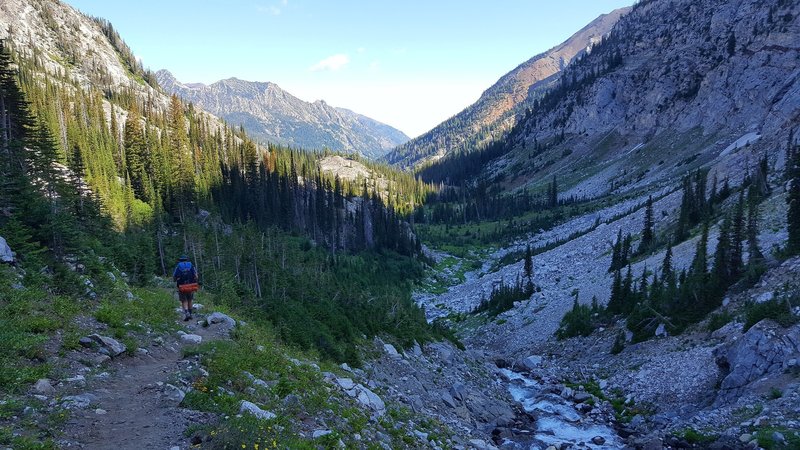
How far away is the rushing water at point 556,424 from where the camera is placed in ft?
77.0

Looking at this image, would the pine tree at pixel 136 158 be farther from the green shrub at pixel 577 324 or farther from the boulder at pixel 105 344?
the boulder at pixel 105 344

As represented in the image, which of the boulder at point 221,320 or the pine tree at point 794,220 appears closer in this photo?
the boulder at point 221,320

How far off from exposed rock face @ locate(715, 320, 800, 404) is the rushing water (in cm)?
670

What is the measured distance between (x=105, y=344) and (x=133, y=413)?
3.95 meters

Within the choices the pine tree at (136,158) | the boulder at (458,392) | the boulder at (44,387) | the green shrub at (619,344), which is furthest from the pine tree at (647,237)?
the pine tree at (136,158)

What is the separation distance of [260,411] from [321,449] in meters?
1.90

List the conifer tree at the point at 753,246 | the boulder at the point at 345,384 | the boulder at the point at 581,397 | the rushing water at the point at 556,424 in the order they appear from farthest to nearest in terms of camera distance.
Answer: the conifer tree at the point at 753,246, the boulder at the point at 581,397, the rushing water at the point at 556,424, the boulder at the point at 345,384

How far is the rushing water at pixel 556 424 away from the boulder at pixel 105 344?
20035 mm

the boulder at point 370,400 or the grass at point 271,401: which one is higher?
the grass at point 271,401

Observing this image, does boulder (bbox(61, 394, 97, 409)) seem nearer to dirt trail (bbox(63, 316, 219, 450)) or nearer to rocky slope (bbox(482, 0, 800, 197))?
dirt trail (bbox(63, 316, 219, 450))

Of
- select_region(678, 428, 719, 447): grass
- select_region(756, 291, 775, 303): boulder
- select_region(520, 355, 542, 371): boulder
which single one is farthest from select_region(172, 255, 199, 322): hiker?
select_region(756, 291, 775, 303): boulder

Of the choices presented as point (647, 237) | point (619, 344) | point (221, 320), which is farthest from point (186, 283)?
point (647, 237)

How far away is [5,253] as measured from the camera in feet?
51.0

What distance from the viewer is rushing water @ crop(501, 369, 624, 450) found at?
23469 mm
